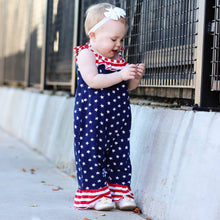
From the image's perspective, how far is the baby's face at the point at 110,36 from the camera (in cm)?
379

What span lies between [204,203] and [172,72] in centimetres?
139

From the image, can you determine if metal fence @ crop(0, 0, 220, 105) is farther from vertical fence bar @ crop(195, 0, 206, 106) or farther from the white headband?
the white headband

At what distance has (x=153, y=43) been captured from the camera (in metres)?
4.54

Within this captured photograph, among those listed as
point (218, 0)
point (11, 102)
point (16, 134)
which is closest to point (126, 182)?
point (218, 0)

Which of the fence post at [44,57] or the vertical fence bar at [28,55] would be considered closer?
the fence post at [44,57]

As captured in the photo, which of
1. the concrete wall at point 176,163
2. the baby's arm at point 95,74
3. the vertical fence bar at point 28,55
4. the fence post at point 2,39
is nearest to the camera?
the concrete wall at point 176,163

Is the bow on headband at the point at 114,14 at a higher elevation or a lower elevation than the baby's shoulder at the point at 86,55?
higher

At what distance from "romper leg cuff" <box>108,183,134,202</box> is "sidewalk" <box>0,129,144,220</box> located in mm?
115

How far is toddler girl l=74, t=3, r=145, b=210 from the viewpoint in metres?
3.79

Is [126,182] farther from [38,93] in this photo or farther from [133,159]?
[38,93]

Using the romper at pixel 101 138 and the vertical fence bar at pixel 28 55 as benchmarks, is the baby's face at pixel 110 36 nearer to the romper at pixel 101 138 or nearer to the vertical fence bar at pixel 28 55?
the romper at pixel 101 138

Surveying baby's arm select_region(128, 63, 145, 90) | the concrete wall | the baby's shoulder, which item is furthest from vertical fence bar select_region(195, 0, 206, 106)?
the baby's shoulder

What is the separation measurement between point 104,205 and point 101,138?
1.53 ft

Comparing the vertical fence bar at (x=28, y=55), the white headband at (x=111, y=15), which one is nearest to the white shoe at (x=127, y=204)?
the white headband at (x=111, y=15)
